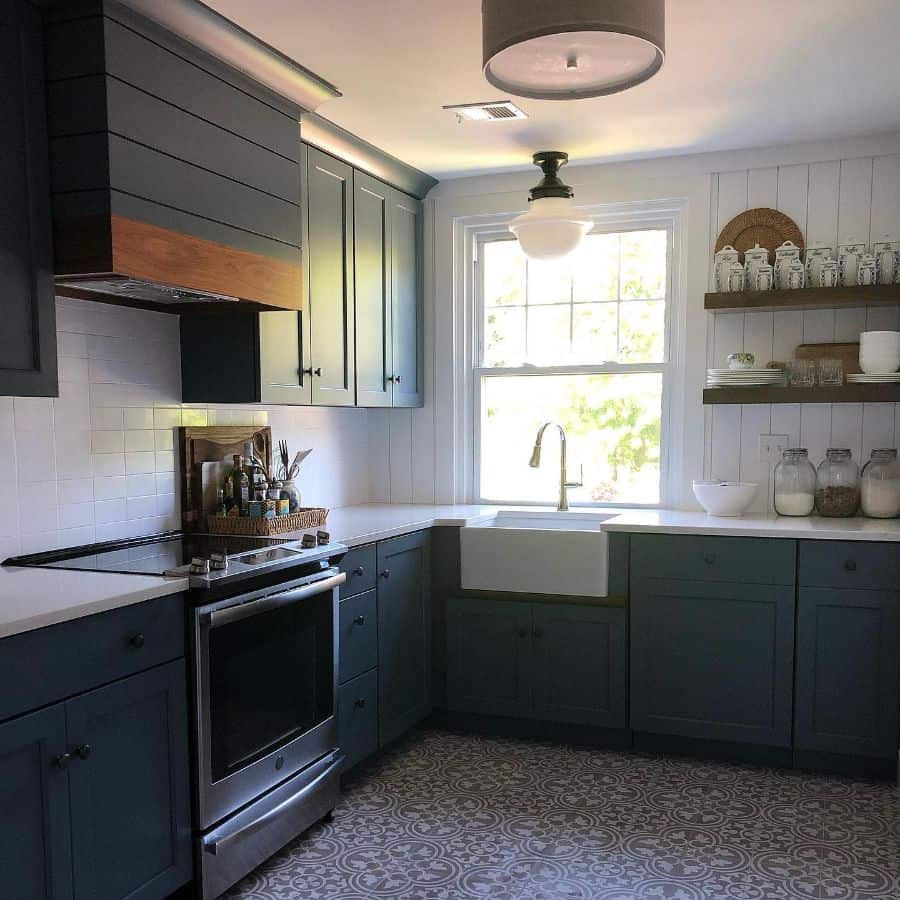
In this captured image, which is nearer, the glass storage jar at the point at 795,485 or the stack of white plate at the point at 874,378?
the stack of white plate at the point at 874,378

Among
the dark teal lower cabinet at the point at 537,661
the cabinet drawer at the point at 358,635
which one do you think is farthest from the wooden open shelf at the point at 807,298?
the cabinet drawer at the point at 358,635

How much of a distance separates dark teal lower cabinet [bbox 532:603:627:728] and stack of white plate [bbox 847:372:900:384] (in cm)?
127

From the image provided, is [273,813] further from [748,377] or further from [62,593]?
[748,377]

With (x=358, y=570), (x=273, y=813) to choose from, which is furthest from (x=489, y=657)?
(x=273, y=813)

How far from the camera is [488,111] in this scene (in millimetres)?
3037

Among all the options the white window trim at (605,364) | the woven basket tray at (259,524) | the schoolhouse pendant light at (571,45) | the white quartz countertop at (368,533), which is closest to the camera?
the schoolhouse pendant light at (571,45)

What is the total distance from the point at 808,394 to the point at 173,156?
8.04ft

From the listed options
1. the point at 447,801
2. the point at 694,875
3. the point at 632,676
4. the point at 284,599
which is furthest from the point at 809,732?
the point at 284,599

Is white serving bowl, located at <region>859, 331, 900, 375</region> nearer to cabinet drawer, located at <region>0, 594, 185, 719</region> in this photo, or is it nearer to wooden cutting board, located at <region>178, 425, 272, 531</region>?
wooden cutting board, located at <region>178, 425, 272, 531</region>

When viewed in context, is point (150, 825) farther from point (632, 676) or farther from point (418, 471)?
point (418, 471)

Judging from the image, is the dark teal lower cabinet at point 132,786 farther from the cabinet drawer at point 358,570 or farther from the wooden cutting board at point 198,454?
the wooden cutting board at point 198,454

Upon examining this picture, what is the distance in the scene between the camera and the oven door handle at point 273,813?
2240 millimetres

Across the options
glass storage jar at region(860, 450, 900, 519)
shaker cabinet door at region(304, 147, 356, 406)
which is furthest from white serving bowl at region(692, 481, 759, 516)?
shaker cabinet door at region(304, 147, 356, 406)

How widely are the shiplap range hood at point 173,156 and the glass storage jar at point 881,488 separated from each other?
Answer: 7.42ft
